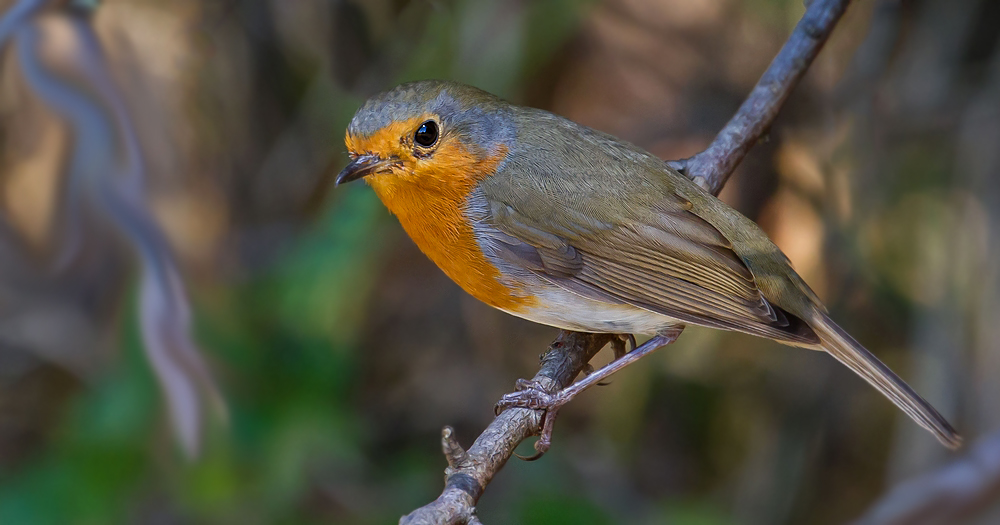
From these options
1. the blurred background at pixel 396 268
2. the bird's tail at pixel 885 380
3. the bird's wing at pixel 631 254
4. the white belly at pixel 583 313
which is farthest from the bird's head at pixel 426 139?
the bird's tail at pixel 885 380

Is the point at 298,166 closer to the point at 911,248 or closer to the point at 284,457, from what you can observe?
the point at 284,457

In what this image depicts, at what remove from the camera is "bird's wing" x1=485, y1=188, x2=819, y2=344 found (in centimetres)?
245

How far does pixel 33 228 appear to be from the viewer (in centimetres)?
389

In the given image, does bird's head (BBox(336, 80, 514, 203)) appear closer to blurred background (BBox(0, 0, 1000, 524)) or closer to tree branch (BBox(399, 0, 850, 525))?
tree branch (BBox(399, 0, 850, 525))

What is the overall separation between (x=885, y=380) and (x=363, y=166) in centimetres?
165

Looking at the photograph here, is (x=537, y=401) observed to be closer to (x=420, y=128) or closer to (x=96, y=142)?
(x=420, y=128)

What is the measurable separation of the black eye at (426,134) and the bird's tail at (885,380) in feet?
4.25

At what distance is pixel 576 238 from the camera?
2.51 m

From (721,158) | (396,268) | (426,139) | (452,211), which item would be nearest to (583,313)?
(452,211)

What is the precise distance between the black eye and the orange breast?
5 centimetres

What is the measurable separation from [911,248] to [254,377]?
2.84m

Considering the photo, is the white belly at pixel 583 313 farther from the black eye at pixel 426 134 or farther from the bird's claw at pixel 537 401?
the black eye at pixel 426 134

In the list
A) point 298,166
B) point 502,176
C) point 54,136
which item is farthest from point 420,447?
point 54,136

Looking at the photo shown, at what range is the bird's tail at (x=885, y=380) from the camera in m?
2.32
